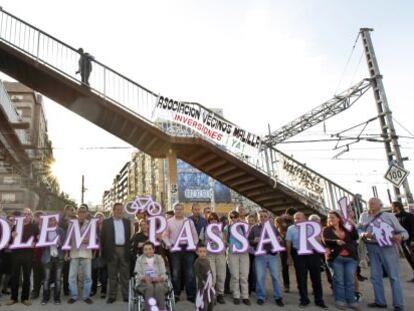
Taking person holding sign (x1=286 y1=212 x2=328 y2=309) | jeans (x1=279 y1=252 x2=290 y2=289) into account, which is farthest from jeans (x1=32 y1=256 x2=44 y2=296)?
jeans (x1=279 y1=252 x2=290 y2=289)

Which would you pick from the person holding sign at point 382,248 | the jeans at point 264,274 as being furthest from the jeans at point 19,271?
the person holding sign at point 382,248

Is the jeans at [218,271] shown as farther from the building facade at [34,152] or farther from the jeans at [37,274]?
the building facade at [34,152]

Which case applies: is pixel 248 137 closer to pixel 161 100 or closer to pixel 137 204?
pixel 161 100

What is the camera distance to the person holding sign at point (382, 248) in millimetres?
6645

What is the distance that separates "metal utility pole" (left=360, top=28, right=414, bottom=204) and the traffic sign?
69 centimetres

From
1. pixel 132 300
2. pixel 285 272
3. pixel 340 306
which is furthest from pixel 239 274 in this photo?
pixel 132 300

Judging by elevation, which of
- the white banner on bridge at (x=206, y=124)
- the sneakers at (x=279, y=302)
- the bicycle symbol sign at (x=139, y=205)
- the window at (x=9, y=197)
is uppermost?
the window at (x=9, y=197)

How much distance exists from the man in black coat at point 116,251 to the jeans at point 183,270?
3.06 feet

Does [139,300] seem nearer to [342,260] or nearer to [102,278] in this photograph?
[102,278]

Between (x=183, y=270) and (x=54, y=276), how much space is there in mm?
2538

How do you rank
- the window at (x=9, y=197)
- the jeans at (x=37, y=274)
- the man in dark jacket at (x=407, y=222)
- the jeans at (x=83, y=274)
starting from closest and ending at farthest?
the jeans at (x=83, y=274), the jeans at (x=37, y=274), the man in dark jacket at (x=407, y=222), the window at (x=9, y=197)

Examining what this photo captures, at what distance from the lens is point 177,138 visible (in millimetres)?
10812

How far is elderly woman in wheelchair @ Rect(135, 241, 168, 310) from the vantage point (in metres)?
5.62

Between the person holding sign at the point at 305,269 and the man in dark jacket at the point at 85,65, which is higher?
the man in dark jacket at the point at 85,65
